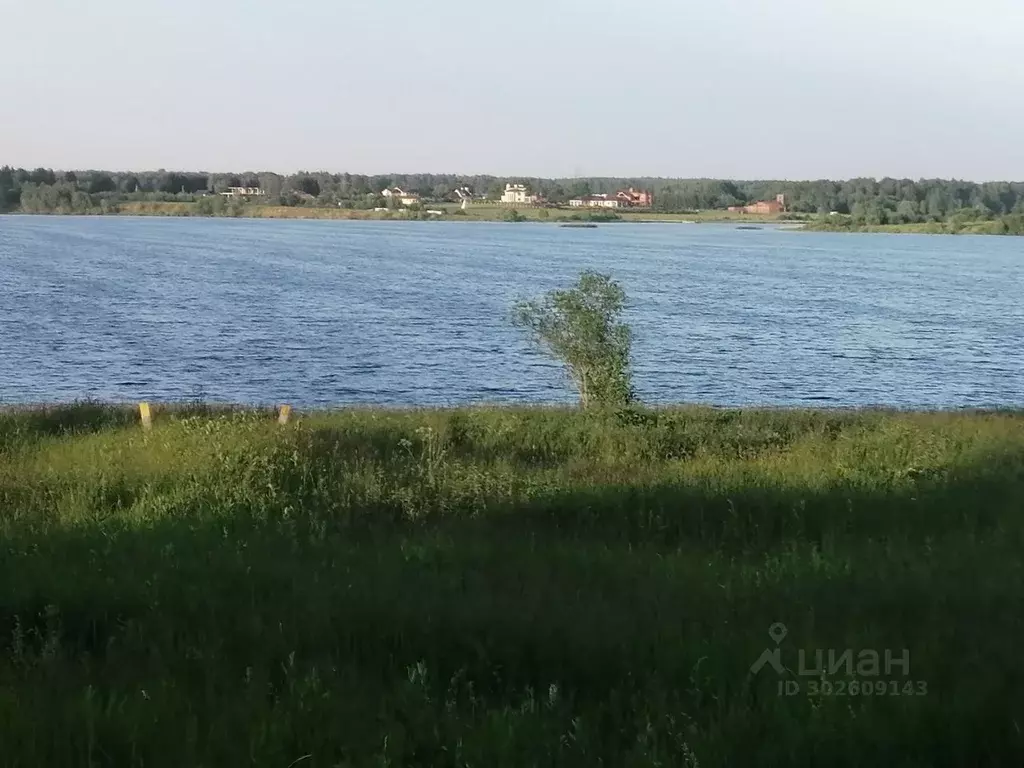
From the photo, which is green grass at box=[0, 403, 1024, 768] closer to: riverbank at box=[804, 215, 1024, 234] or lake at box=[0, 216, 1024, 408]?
lake at box=[0, 216, 1024, 408]

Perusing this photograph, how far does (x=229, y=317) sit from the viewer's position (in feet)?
192

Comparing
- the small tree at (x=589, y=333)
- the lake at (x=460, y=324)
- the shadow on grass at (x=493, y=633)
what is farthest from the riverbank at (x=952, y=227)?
the shadow on grass at (x=493, y=633)

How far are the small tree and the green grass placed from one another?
399 inches

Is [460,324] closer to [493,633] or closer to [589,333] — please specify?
[589,333]

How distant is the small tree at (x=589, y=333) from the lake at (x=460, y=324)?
37.3 ft

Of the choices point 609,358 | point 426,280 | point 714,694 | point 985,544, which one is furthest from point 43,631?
point 426,280

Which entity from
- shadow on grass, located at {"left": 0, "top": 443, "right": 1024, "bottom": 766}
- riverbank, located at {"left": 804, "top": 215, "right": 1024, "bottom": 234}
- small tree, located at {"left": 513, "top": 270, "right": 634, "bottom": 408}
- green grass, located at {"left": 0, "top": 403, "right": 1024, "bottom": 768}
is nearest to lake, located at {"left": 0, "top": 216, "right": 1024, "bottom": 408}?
small tree, located at {"left": 513, "top": 270, "right": 634, "bottom": 408}

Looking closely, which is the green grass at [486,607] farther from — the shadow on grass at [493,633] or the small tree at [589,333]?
the small tree at [589,333]

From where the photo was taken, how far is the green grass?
15.9ft

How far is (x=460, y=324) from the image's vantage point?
2226 inches

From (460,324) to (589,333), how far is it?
32.5 meters

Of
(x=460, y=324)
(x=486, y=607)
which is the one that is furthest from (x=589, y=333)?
(x=460, y=324)

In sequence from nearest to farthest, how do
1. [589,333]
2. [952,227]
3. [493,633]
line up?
[493,633] → [589,333] → [952,227]

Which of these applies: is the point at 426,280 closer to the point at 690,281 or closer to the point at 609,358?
the point at 690,281
